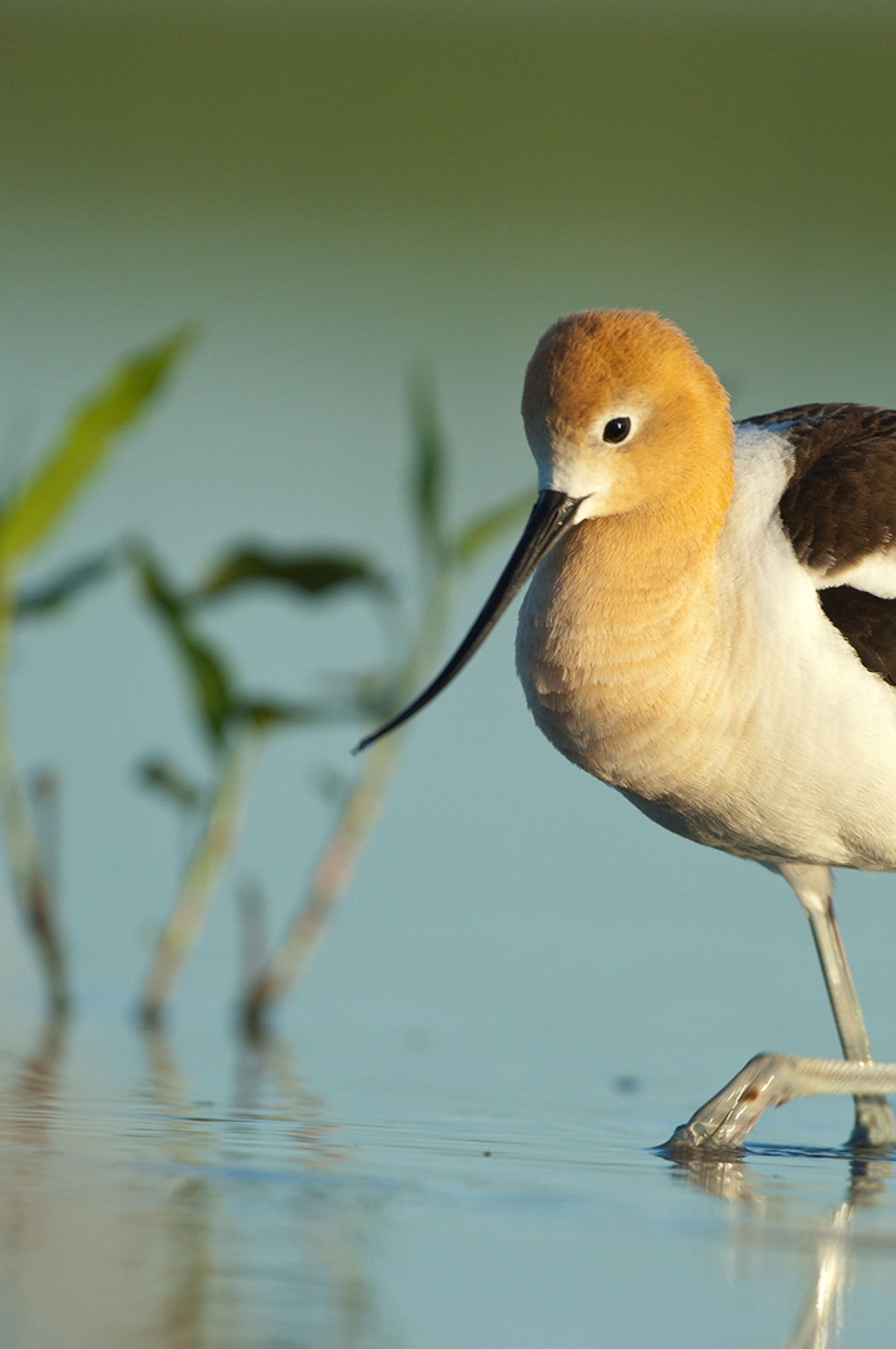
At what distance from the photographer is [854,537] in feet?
15.2

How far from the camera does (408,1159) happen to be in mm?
3986

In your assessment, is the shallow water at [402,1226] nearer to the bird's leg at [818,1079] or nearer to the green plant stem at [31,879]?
the bird's leg at [818,1079]

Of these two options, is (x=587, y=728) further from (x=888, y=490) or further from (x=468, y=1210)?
(x=468, y=1210)

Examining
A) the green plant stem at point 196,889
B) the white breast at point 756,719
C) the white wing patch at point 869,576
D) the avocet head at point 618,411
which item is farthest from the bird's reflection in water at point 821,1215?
A: the green plant stem at point 196,889

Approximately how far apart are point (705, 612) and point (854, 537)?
0.38 meters

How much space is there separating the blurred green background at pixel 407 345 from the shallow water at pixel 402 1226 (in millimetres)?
1135

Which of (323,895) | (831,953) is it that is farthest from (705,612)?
(323,895)

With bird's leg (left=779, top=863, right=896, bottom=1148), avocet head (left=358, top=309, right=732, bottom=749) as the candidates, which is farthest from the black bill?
bird's leg (left=779, top=863, right=896, bottom=1148)

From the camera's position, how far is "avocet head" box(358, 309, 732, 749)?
4641 mm

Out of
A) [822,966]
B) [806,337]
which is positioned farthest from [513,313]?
[822,966]

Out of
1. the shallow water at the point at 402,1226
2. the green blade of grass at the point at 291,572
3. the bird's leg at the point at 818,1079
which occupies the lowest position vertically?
the shallow water at the point at 402,1226

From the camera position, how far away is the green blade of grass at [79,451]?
5727 millimetres

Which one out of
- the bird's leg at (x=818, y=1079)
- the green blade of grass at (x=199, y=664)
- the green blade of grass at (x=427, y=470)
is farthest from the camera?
the green blade of grass at (x=427, y=470)

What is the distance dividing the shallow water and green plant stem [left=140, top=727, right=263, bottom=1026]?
34.7 inches
